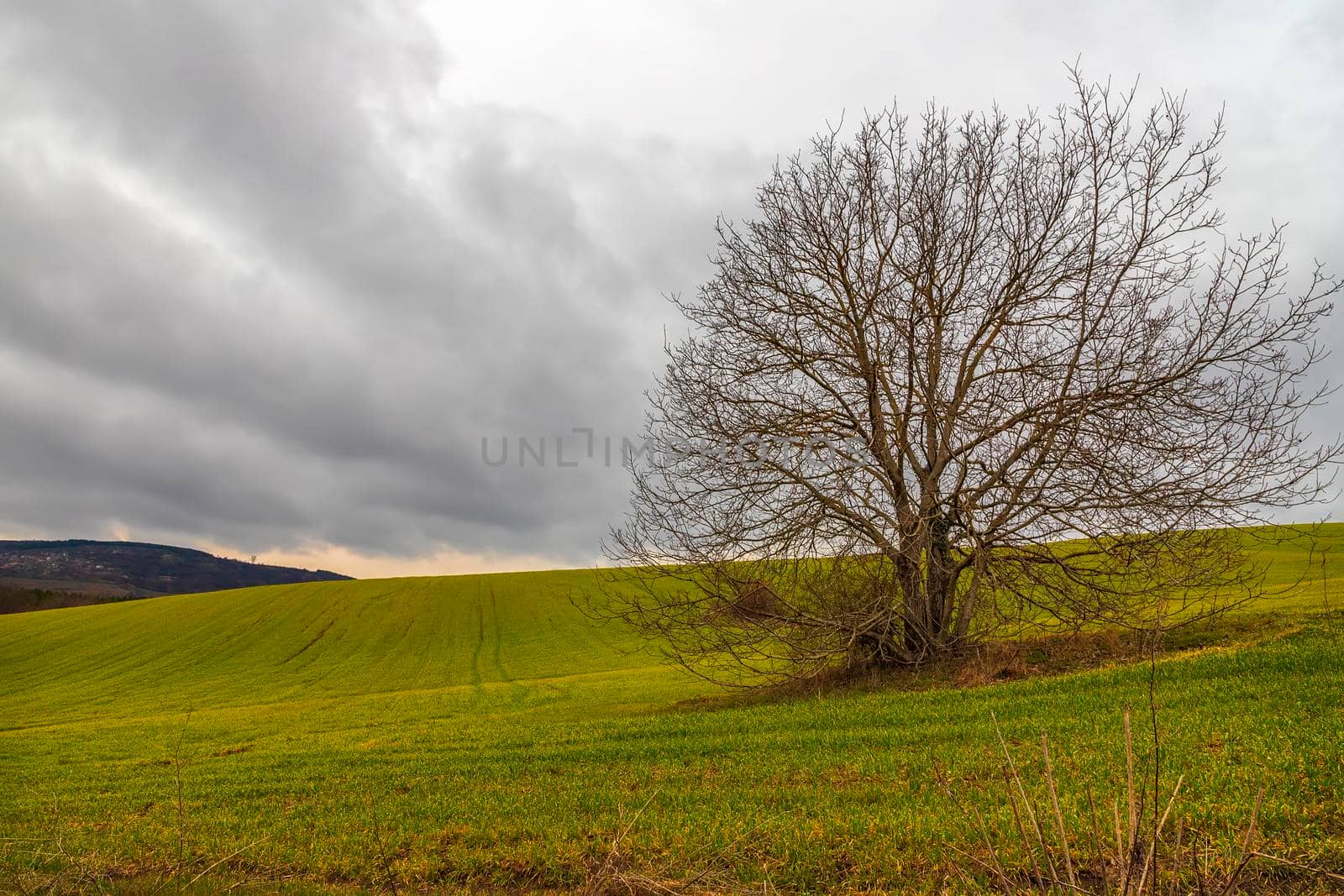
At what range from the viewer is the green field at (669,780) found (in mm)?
6078

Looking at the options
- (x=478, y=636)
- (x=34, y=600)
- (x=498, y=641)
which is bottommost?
(x=498, y=641)

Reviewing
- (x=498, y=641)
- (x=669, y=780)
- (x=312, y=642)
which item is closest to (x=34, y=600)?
→ (x=312, y=642)

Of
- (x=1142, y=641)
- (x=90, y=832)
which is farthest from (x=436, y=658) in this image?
(x=1142, y=641)

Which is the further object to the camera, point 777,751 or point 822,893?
point 777,751

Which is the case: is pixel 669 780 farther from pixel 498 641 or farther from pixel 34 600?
pixel 34 600

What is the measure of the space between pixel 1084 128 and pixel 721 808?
14326 millimetres

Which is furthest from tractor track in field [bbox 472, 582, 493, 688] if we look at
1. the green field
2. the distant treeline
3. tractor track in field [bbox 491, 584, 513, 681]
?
the distant treeline

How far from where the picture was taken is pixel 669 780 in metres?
9.51

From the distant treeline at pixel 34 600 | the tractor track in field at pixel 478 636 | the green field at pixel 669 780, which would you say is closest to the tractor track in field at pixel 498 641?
the tractor track in field at pixel 478 636

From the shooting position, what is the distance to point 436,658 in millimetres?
42438

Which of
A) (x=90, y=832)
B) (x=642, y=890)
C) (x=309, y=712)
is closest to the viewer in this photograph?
(x=642, y=890)

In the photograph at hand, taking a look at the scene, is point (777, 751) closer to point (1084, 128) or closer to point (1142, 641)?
point (1142, 641)

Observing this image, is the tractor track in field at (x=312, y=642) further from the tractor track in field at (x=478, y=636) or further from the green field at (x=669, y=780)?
the green field at (x=669, y=780)

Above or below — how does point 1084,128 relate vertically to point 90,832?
above
